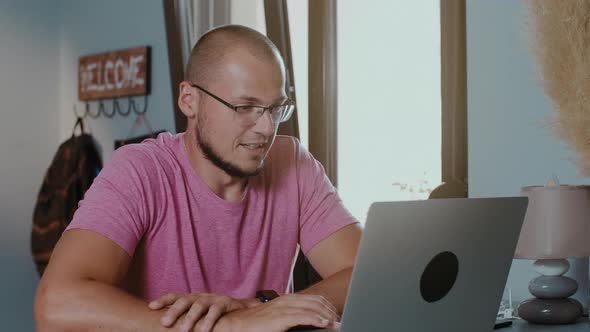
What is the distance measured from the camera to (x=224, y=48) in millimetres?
1791

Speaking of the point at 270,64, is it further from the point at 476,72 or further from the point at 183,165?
the point at 476,72

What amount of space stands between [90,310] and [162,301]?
0.14 metres

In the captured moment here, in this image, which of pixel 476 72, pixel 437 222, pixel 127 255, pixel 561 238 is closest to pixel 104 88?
pixel 476 72

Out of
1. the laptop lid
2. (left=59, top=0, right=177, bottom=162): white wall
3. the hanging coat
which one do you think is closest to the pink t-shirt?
the laptop lid

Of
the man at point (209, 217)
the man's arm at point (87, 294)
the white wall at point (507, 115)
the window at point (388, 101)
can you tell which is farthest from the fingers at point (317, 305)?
the window at point (388, 101)

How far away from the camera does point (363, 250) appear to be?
38.2 inches

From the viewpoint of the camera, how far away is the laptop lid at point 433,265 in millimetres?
993

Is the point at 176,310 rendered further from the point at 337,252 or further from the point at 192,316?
the point at 337,252

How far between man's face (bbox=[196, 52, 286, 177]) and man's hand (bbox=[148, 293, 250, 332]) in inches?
17.0

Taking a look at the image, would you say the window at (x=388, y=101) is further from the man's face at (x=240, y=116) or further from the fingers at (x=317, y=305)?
the fingers at (x=317, y=305)

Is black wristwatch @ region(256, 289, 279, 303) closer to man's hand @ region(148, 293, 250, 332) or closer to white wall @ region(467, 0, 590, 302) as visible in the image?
man's hand @ region(148, 293, 250, 332)

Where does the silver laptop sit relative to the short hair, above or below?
below

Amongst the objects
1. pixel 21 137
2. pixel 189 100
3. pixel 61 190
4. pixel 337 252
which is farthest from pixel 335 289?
pixel 21 137

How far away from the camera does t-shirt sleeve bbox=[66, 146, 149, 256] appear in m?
1.57
